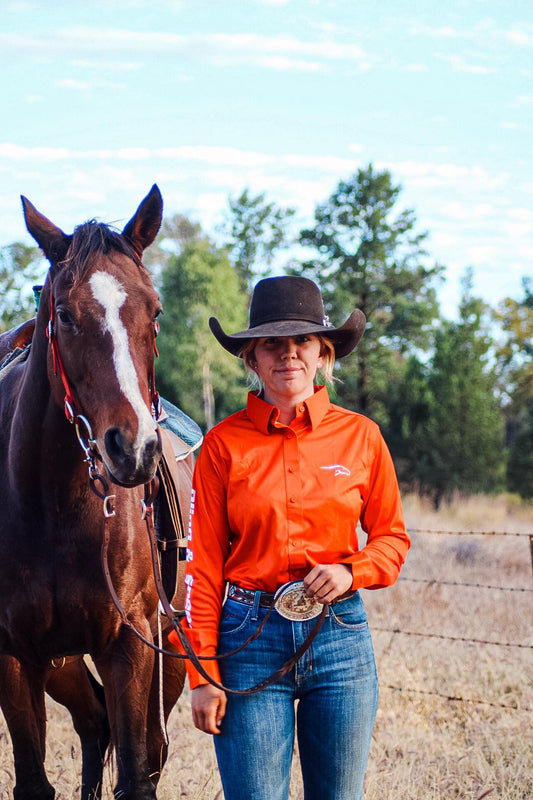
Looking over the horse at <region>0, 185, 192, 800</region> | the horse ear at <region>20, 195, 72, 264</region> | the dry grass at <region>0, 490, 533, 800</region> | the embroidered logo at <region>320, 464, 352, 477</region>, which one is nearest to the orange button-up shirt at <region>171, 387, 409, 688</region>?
the embroidered logo at <region>320, 464, 352, 477</region>

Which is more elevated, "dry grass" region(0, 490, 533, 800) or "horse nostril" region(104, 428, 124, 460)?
"horse nostril" region(104, 428, 124, 460)

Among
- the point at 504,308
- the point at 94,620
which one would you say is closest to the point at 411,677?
the point at 94,620

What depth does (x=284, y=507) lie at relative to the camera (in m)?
2.12

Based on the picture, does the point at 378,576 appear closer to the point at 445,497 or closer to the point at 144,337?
the point at 144,337

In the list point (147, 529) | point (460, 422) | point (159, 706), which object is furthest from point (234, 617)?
point (460, 422)

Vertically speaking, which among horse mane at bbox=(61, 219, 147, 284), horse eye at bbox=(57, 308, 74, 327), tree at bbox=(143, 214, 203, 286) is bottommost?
horse eye at bbox=(57, 308, 74, 327)

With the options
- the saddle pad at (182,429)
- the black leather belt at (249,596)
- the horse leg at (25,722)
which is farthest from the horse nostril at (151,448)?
the saddle pad at (182,429)

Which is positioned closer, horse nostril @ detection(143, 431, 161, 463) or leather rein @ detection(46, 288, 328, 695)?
leather rein @ detection(46, 288, 328, 695)

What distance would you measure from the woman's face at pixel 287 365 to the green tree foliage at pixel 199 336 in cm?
2498

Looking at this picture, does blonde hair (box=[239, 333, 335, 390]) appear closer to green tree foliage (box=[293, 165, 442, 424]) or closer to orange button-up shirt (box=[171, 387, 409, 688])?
orange button-up shirt (box=[171, 387, 409, 688])

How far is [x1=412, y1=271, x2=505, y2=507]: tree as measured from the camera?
1770cm

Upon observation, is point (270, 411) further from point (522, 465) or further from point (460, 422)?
point (522, 465)

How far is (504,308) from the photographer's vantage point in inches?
1042

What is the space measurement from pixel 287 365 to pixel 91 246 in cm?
80
